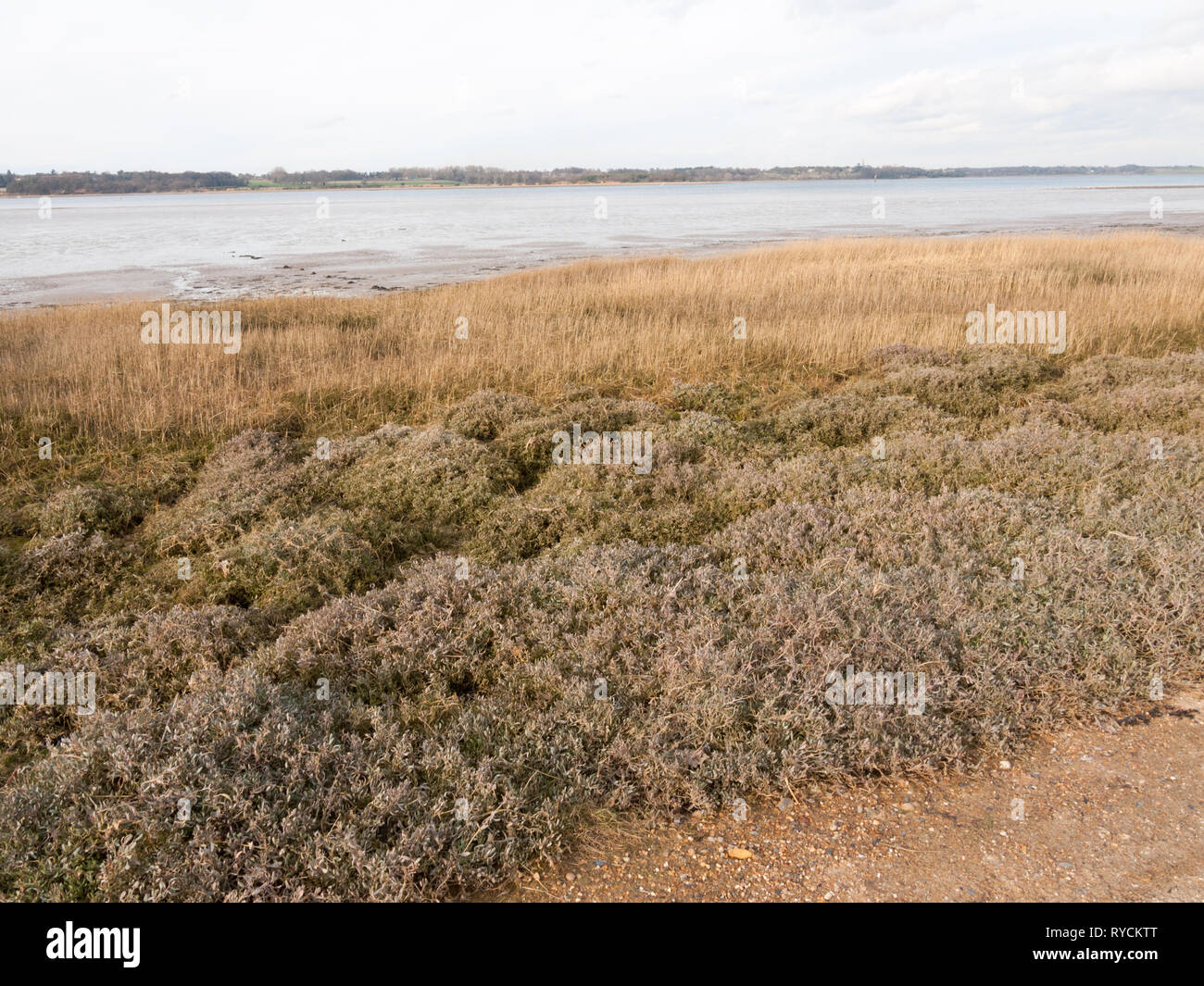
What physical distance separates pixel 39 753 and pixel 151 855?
172 cm

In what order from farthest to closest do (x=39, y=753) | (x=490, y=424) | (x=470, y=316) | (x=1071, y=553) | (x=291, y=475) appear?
(x=470, y=316) → (x=490, y=424) → (x=291, y=475) → (x=1071, y=553) → (x=39, y=753)

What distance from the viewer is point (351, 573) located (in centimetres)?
671
